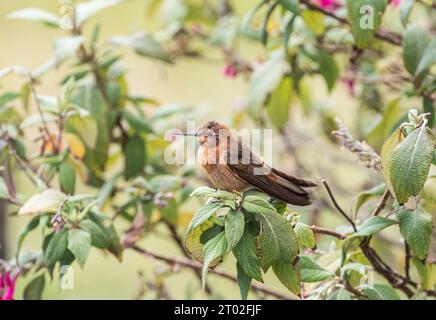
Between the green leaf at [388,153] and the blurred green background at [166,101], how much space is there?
0.97m

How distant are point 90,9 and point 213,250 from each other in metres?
1.36

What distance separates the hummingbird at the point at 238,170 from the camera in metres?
1.74

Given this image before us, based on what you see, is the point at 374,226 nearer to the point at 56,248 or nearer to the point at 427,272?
the point at 427,272

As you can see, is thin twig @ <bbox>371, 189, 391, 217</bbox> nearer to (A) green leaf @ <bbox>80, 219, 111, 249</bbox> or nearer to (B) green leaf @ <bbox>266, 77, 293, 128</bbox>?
(A) green leaf @ <bbox>80, 219, 111, 249</bbox>

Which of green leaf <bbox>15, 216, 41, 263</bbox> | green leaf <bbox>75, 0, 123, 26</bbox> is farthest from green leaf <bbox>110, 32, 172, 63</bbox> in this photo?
green leaf <bbox>15, 216, 41, 263</bbox>

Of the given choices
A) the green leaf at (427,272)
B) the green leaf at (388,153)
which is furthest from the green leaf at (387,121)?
the green leaf at (388,153)

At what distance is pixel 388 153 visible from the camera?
1555 millimetres

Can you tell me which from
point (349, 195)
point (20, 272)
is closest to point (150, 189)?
point (20, 272)

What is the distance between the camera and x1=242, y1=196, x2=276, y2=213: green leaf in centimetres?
151

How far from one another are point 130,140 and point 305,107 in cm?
81

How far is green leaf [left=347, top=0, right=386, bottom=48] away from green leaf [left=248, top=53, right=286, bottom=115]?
584mm

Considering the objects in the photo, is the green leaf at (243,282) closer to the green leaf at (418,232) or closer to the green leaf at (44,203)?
the green leaf at (418,232)

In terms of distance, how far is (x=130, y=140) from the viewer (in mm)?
2639

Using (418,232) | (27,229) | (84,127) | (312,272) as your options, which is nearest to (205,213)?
(312,272)
